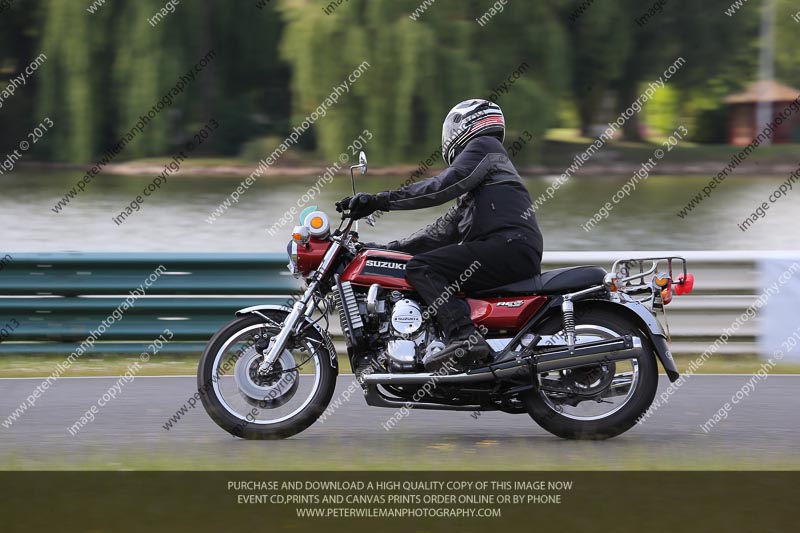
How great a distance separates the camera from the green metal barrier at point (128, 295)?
9.37 meters

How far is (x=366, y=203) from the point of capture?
598cm

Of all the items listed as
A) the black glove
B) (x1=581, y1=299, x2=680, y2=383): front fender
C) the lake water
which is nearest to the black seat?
(x1=581, y1=299, x2=680, y2=383): front fender

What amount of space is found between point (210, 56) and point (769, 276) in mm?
29154

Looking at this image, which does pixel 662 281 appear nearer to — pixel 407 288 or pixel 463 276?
pixel 463 276

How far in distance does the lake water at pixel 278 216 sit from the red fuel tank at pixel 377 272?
12.7 meters

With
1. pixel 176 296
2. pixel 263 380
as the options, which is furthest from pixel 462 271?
pixel 176 296

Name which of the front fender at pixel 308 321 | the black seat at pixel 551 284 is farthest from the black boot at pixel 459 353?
the front fender at pixel 308 321

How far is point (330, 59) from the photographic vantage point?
2756 centimetres

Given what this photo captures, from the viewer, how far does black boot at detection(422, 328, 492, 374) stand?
6.07 m

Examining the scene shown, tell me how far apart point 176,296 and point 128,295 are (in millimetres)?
406

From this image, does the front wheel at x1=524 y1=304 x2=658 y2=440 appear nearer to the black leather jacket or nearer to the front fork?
the black leather jacket

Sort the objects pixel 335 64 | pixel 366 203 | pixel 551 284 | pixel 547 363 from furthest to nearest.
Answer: pixel 335 64 → pixel 551 284 → pixel 547 363 → pixel 366 203

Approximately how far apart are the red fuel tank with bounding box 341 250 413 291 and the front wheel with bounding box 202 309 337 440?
41 centimetres
